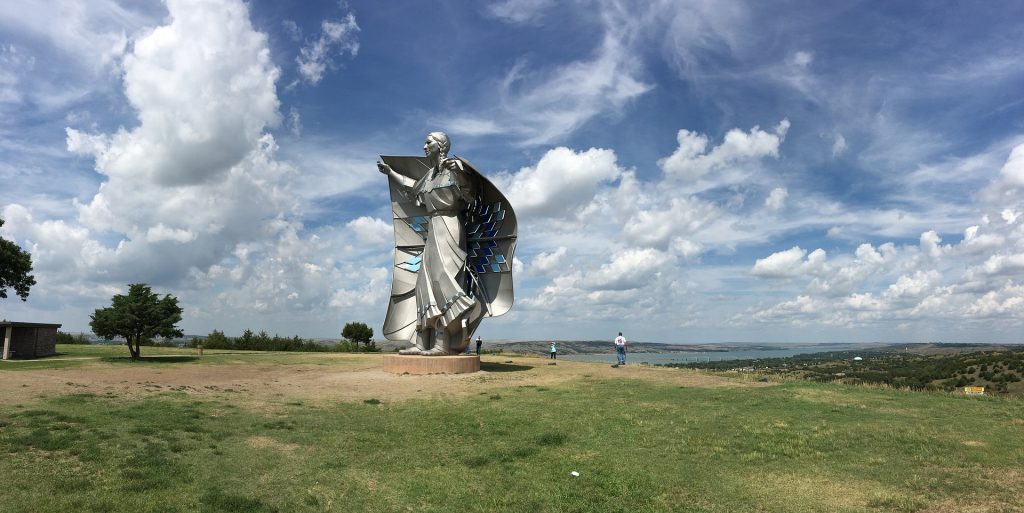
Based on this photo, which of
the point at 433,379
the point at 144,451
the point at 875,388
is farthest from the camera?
the point at 433,379

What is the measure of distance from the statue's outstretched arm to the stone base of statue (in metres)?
8.34

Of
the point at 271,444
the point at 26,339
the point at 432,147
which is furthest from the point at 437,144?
the point at 26,339

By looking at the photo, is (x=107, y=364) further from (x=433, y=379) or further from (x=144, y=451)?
(x=144, y=451)

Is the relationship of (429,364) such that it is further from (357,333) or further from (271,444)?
(357,333)

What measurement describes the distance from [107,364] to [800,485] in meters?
28.2

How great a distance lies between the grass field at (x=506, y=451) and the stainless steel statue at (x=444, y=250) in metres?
7.86

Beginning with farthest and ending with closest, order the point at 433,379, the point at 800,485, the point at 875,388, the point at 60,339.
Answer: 1. the point at 60,339
2. the point at 433,379
3. the point at 875,388
4. the point at 800,485

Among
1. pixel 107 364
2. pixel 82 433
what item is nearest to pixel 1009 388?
pixel 82 433

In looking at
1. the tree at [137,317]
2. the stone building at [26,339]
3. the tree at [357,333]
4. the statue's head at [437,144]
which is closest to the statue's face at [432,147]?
the statue's head at [437,144]

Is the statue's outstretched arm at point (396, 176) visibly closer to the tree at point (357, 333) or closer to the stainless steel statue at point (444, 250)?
the stainless steel statue at point (444, 250)

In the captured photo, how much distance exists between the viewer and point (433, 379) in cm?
2252

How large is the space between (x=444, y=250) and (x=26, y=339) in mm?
22376

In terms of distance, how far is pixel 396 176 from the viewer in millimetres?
28297

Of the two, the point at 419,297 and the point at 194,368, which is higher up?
the point at 419,297
